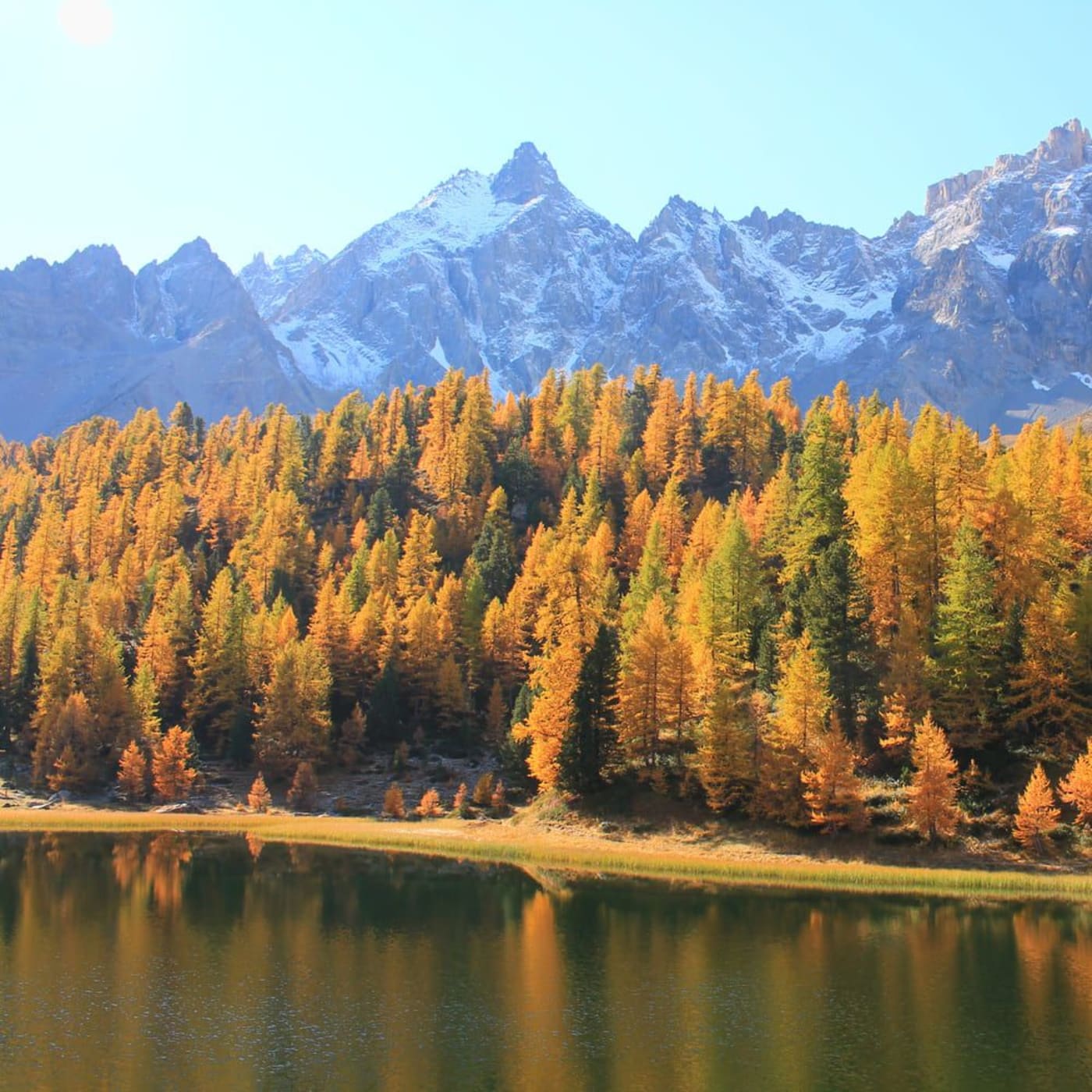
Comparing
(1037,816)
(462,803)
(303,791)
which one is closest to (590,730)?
(462,803)

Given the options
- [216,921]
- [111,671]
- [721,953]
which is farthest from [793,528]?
[111,671]

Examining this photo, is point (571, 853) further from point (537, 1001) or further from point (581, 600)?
point (581, 600)

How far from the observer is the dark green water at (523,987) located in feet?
118

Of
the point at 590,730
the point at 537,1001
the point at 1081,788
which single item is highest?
the point at 590,730

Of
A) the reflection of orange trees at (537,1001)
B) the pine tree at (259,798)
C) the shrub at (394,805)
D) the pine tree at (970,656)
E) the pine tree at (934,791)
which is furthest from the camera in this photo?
the pine tree at (259,798)

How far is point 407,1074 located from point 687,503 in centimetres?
10780

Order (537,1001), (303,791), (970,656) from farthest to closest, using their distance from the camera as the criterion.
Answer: (303,791), (970,656), (537,1001)

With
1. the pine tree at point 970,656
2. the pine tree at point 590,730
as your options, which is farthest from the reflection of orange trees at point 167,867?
the pine tree at point 970,656

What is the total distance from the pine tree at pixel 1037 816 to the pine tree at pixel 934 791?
372 centimetres

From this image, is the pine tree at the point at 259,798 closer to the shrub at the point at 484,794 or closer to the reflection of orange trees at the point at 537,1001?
the shrub at the point at 484,794

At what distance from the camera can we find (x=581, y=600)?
10788 cm

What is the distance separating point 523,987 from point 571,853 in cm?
3095

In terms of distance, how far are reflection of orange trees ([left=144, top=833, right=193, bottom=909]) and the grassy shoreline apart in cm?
606

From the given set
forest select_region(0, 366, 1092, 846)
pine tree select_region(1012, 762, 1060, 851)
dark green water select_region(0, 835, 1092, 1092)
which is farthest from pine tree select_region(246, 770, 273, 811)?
pine tree select_region(1012, 762, 1060, 851)
